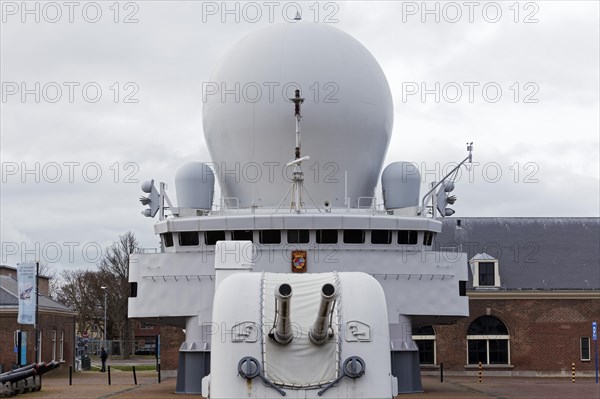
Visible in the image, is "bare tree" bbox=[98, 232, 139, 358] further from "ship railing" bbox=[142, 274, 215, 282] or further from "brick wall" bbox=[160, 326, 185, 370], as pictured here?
"ship railing" bbox=[142, 274, 215, 282]

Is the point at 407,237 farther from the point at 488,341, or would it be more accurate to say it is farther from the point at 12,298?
the point at 12,298

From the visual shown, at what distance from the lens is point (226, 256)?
25234 millimetres

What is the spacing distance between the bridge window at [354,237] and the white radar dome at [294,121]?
238cm

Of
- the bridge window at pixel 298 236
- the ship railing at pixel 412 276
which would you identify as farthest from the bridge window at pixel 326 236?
the ship railing at pixel 412 276

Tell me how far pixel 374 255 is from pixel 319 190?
323cm

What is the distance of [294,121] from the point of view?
105 ft

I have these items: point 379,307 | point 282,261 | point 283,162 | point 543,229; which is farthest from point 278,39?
point 543,229

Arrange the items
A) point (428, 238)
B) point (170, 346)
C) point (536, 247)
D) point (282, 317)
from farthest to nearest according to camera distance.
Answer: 1. point (536, 247)
2. point (170, 346)
3. point (428, 238)
4. point (282, 317)

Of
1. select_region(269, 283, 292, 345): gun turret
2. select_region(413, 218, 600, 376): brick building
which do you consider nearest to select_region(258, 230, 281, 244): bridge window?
select_region(269, 283, 292, 345): gun turret

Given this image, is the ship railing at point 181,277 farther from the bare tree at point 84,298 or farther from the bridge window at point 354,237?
the bare tree at point 84,298

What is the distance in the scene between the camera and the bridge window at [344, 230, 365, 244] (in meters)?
30.3

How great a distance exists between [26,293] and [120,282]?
1905 inches

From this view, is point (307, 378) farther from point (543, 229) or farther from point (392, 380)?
point (543, 229)

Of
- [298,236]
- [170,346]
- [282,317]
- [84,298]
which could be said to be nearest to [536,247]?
[170,346]
